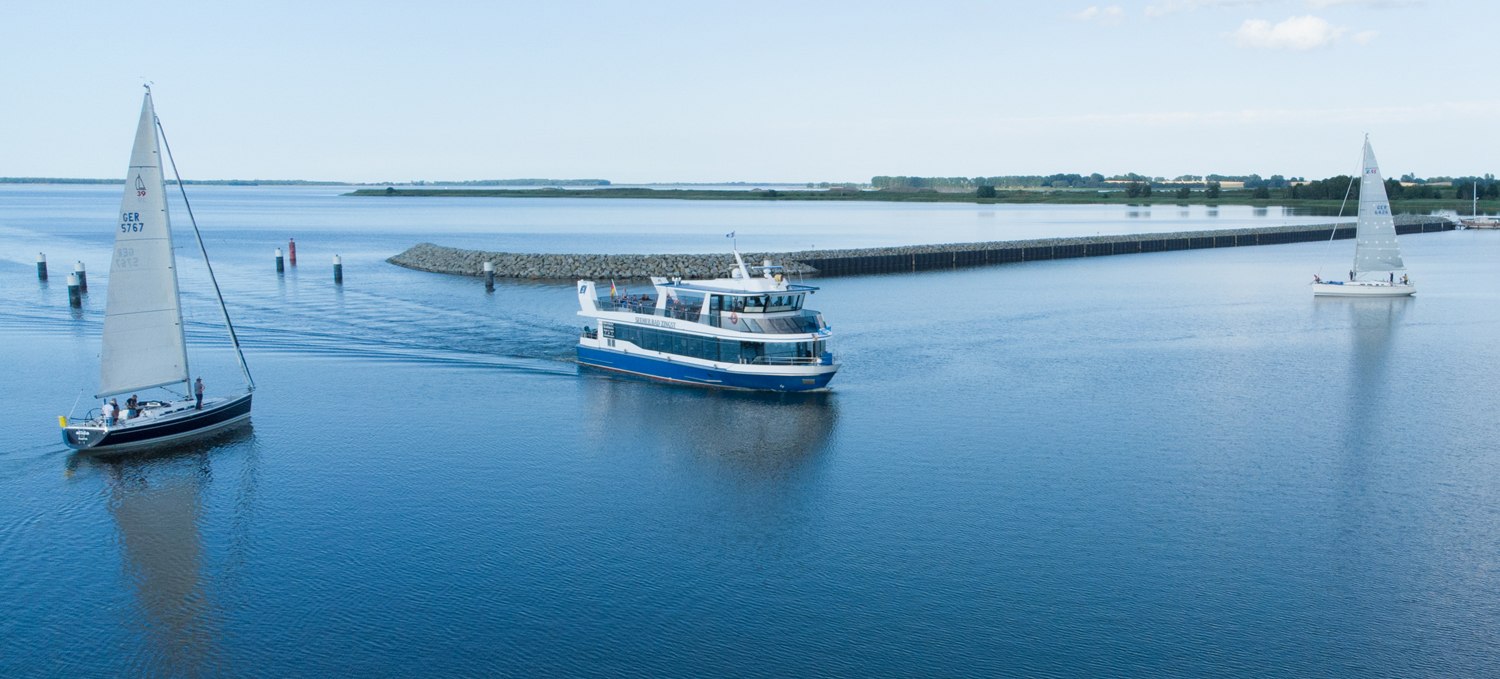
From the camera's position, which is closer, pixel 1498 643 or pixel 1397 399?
pixel 1498 643

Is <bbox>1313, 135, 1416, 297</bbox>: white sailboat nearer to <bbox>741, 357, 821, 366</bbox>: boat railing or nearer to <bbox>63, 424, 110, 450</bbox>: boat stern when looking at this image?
<bbox>741, 357, 821, 366</bbox>: boat railing

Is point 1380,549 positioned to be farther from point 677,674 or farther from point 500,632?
point 500,632

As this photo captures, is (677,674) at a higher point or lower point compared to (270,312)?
lower

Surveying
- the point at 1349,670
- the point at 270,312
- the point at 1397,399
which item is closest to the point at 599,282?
the point at 270,312

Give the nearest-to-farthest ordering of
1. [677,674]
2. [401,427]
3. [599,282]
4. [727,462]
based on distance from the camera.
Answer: [677,674]
[727,462]
[401,427]
[599,282]

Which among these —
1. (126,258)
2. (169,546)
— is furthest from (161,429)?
(169,546)

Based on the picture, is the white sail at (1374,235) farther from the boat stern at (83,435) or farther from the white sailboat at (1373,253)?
the boat stern at (83,435)

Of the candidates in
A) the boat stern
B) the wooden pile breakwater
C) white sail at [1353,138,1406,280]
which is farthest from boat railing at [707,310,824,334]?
white sail at [1353,138,1406,280]

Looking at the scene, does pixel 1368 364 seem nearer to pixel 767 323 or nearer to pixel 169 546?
pixel 767 323
